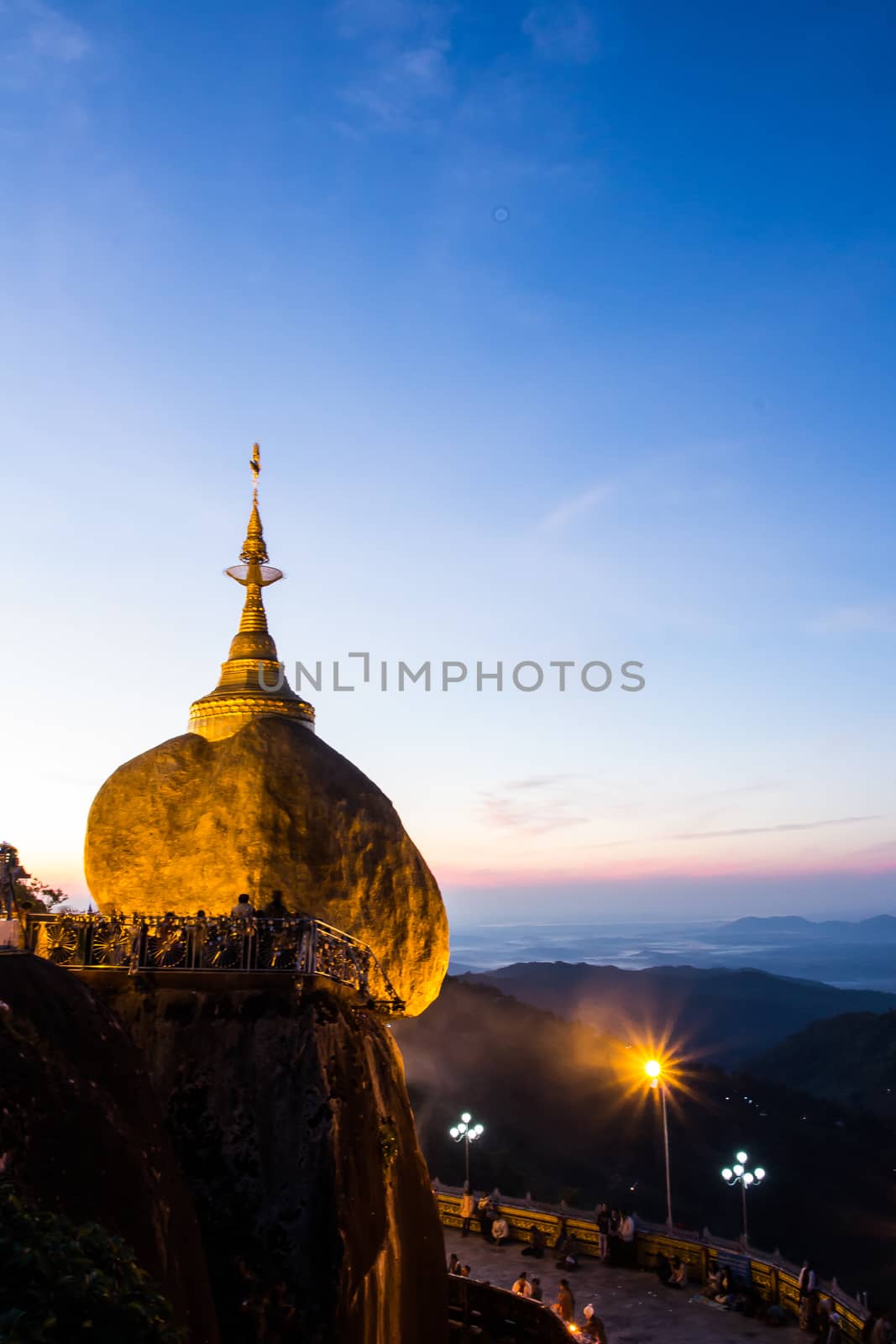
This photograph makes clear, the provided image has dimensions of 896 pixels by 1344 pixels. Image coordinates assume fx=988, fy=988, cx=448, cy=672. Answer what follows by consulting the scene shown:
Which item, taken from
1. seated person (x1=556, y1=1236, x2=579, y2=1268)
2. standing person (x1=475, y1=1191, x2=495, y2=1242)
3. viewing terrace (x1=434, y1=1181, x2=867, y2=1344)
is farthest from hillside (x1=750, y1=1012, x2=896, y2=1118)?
seated person (x1=556, y1=1236, x2=579, y2=1268)

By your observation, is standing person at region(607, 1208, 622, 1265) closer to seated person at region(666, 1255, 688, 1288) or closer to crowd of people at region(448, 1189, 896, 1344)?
crowd of people at region(448, 1189, 896, 1344)

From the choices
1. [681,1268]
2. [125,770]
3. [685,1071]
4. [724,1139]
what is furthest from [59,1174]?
[685,1071]

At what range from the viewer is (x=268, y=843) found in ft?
59.6

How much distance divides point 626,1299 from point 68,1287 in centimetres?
2145

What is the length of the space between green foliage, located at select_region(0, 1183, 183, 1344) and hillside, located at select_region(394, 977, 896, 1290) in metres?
49.9

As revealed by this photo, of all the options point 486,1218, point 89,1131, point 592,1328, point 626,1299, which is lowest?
point 626,1299

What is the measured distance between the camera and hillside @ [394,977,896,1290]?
60781 millimetres

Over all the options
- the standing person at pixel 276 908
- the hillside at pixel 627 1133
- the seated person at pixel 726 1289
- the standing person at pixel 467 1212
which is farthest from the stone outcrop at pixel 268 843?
the hillside at pixel 627 1133

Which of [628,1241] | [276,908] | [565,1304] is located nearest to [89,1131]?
[276,908]

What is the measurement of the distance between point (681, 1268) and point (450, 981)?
6229cm

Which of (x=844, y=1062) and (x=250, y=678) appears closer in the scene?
(x=250, y=678)

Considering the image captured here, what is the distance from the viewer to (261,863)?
1800 cm

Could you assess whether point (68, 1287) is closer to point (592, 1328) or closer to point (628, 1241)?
point (592, 1328)

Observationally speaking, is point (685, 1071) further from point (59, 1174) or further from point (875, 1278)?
point (59, 1174)
